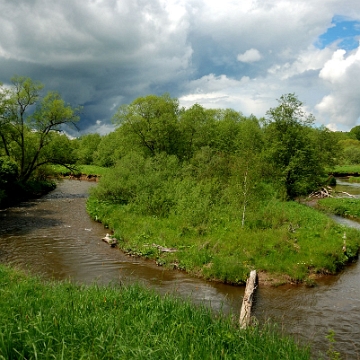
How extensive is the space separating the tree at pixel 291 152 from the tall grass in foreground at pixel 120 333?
2953cm

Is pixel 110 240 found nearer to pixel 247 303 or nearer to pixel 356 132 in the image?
pixel 247 303

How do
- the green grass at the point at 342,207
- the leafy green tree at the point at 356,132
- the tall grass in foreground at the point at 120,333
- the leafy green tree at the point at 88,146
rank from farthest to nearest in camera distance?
the leafy green tree at the point at 356,132, the leafy green tree at the point at 88,146, the green grass at the point at 342,207, the tall grass in foreground at the point at 120,333

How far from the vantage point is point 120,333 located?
638 cm

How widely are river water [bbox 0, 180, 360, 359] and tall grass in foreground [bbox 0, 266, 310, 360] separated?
5.19 feet

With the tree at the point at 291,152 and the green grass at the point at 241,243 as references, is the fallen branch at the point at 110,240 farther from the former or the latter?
the tree at the point at 291,152

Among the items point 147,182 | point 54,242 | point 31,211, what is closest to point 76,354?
point 54,242

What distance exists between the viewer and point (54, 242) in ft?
67.8

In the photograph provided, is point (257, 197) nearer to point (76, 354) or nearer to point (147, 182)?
point (147, 182)

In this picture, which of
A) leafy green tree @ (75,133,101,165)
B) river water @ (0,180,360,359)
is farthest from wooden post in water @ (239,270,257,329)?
leafy green tree @ (75,133,101,165)

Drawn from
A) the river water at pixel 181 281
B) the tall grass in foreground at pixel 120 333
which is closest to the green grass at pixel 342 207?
the river water at pixel 181 281

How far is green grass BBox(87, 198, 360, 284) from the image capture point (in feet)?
52.5

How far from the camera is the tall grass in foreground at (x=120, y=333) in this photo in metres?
5.46

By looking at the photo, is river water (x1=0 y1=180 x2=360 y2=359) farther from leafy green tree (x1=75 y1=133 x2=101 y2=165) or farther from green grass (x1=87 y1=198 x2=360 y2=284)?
leafy green tree (x1=75 y1=133 x2=101 y2=165)

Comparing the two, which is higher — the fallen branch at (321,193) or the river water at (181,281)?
the fallen branch at (321,193)
